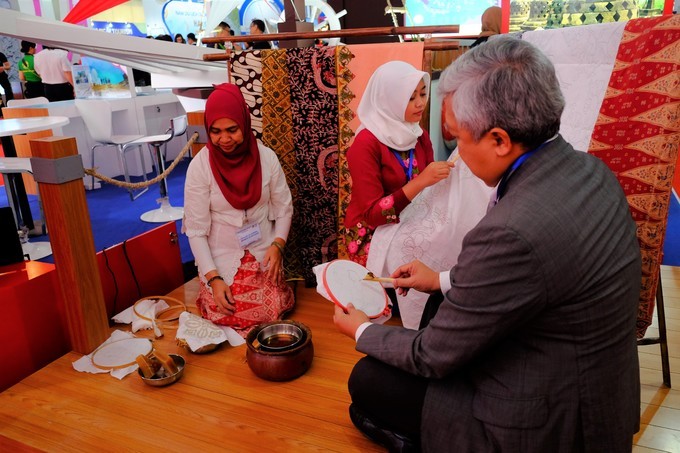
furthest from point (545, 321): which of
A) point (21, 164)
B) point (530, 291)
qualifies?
point (21, 164)

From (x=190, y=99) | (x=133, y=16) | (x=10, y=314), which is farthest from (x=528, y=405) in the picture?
(x=133, y=16)

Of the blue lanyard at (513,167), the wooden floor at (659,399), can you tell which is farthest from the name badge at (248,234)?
the wooden floor at (659,399)

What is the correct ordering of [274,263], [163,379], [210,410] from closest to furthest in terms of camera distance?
[210,410], [163,379], [274,263]

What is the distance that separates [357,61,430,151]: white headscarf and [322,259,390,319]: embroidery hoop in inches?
26.4

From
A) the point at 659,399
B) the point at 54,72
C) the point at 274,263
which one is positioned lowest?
the point at 659,399

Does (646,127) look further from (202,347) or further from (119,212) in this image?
(119,212)

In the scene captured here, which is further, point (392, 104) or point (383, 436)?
point (392, 104)

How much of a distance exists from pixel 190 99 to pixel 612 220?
216 inches

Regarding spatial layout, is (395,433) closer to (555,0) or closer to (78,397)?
(78,397)

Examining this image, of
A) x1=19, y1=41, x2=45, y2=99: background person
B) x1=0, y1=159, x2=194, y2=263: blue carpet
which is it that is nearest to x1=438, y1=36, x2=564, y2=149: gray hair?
x1=0, y1=159, x2=194, y2=263: blue carpet

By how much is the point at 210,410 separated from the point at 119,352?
2.04 feet

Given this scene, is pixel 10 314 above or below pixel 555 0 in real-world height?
below

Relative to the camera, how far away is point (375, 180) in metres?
2.22

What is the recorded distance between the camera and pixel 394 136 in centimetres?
219
